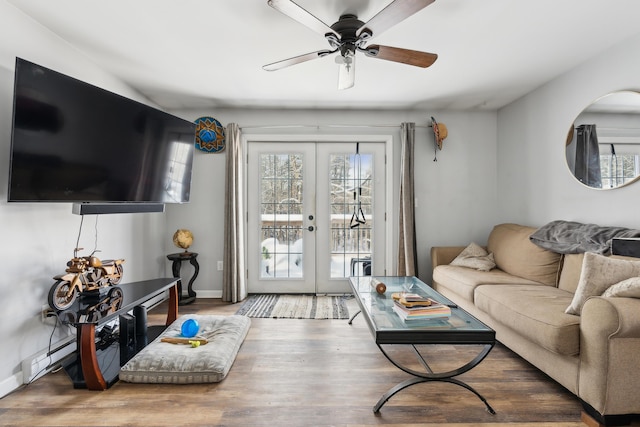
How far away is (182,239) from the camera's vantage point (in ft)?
12.6

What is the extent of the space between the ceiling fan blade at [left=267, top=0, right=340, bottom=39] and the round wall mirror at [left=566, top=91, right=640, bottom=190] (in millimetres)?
2302

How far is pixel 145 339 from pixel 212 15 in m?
2.47

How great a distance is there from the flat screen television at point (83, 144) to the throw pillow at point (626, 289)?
3.30 m

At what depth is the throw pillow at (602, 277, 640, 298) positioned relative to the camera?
167 centimetres

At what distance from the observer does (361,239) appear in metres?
4.23

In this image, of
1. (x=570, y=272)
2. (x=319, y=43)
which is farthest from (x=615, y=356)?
(x=319, y=43)

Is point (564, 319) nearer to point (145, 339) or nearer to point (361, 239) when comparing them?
point (361, 239)

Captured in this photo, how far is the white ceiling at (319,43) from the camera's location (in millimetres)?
2061

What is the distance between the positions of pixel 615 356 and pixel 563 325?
24 centimetres

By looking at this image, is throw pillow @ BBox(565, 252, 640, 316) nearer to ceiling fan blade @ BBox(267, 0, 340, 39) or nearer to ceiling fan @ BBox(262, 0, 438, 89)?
ceiling fan @ BBox(262, 0, 438, 89)

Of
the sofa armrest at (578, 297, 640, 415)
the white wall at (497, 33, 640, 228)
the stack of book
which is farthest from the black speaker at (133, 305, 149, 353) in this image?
the white wall at (497, 33, 640, 228)

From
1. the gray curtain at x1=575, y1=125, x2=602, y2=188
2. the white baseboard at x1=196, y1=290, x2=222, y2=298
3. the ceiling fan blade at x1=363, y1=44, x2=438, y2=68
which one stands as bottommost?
the white baseboard at x1=196, y1=290, x2=222, y2=298

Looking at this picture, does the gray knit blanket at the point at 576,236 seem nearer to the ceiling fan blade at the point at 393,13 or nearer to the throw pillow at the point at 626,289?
the throw pillow at the point at 626,289

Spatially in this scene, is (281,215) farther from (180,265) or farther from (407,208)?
(407,208)
